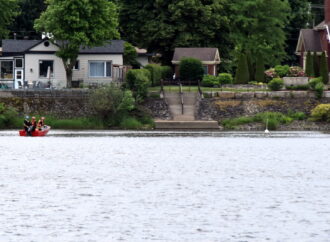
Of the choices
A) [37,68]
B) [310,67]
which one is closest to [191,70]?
[310,67]

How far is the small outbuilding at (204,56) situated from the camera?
110438mm

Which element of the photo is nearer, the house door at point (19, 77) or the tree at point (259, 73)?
the house door at point (19, 77)

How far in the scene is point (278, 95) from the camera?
95.4m

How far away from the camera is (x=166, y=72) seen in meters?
110

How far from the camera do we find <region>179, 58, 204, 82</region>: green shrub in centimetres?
10562

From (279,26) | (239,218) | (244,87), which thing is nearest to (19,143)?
(244,87)

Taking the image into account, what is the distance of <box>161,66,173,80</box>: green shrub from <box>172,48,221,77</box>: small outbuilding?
767mm

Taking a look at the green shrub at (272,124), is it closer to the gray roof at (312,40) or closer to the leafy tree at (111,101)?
the leafy tree at (111,101)

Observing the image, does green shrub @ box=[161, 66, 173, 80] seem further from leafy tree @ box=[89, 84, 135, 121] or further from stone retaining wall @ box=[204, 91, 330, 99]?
leafy tree @ box=[89, 84, 135, 121]

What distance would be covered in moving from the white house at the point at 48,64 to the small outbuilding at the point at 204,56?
22.8ft

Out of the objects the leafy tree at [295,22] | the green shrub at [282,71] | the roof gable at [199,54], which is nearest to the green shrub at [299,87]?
the green shrub at [282,71]

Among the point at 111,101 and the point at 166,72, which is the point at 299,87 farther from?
the point at 111,101

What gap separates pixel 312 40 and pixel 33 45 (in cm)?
3276

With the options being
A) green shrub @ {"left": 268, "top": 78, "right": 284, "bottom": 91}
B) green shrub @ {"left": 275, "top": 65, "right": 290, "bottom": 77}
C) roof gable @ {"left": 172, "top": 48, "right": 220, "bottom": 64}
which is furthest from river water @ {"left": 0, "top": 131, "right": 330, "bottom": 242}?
roof gable @ {"left": 172, "top": 48, "right": 220, "bottom": 64}
